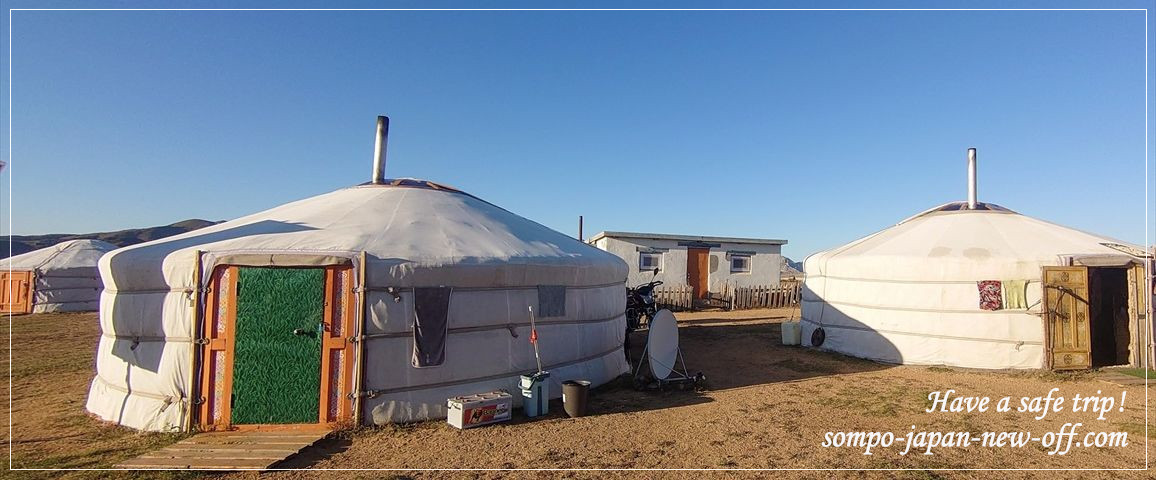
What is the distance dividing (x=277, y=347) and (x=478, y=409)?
212 cm

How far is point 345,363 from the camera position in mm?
5793

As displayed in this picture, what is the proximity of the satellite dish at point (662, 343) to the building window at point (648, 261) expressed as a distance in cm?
1232

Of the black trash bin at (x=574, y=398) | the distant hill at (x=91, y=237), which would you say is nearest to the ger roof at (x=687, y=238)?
the black trash bin at (x=574, y=398)

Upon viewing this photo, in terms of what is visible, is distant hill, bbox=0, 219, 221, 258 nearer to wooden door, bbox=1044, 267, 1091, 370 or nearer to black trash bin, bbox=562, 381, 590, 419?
black trash bin, bbox=562, 381, 590, 419

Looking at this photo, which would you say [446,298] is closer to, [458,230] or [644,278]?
[458,230]

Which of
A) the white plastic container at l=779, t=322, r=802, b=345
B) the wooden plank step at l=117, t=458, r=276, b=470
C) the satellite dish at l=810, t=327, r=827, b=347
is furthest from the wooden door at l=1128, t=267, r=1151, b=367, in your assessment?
the wooden plank step at l=117, t=458, r=276, b=470

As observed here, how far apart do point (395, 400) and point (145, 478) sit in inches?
83.2

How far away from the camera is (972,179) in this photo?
11.3 meters

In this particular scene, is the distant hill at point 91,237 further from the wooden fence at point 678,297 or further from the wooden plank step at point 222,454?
the wooden plank step at point 222,454

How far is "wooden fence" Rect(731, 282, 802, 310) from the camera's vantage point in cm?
2009

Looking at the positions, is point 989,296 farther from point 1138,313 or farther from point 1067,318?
point 1138,313

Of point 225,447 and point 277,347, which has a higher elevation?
point 277,347

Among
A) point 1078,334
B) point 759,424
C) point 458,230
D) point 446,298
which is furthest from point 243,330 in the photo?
point 1078,334

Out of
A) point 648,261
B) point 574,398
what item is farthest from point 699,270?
point 574,398
